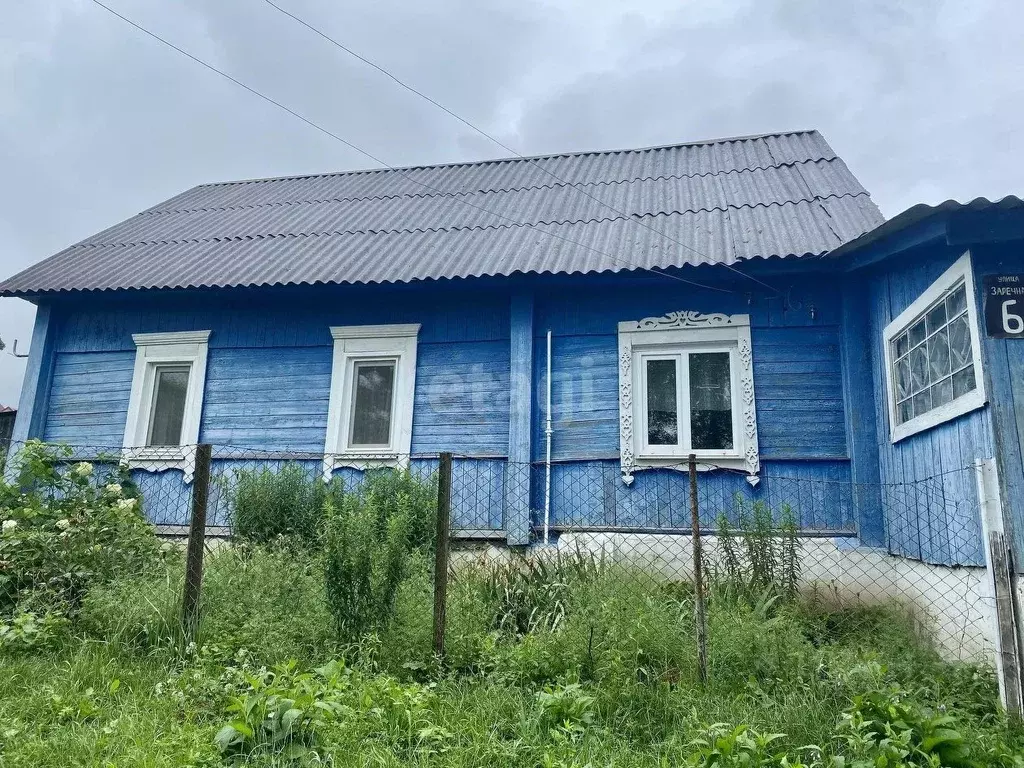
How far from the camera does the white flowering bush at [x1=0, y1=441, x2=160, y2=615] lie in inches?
175

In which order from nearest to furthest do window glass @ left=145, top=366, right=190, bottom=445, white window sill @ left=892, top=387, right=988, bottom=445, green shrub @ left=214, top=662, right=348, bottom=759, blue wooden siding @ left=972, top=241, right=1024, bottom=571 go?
1. green shrub @ left=214, top=662, right=348, bottom=759
2. blue wooden siding @ left=972, top=241, right=1024, bottom=571
3. white window sill @ left=892, top=387, right=988, bottom=445
4. window glass @ left=145, top=366, right=190, bottom=445

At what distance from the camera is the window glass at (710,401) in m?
6.43

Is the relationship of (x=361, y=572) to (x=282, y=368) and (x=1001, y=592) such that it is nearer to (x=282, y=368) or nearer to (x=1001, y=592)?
(x=1001, y=592)

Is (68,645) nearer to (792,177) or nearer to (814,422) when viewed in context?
(814,422)

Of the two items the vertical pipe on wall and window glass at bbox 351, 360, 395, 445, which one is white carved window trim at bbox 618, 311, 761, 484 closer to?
the vertical pipe on wall

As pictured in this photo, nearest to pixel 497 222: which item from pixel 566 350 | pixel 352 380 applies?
pixel 566 350

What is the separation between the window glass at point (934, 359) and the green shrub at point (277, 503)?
4737 mm

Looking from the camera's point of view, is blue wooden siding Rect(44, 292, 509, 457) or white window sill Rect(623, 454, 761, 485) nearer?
→ white window sill Rect(623, 454, 761, 485)

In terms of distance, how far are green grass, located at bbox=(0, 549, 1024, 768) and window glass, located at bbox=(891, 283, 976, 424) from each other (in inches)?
60.5

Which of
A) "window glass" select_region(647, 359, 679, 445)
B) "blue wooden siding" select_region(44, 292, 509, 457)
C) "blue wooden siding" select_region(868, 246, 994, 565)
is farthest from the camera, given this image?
"blue wooden siding" select_region(44, 292, 509, 457)

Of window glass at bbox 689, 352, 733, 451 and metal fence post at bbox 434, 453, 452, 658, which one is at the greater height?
window glass at bbox 689, 352, 733, 451

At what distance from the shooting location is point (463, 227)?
27.2ft

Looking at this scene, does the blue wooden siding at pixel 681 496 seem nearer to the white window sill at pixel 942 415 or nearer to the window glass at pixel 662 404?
the window glass at pixel 662 404

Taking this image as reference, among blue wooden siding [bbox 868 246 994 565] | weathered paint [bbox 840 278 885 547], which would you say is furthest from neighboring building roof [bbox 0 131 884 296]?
blue wooden siding [bbox 868 246 994 565]
